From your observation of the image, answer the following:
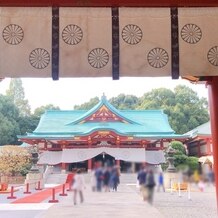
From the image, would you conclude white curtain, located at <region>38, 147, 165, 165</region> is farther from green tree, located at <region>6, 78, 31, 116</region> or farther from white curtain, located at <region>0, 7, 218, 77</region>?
white curtain, located at <region>0, 7, 218, 77</region>

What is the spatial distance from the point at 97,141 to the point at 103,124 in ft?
3.11

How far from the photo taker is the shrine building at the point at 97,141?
44.2 feet

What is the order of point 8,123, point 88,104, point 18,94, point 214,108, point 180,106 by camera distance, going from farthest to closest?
point 18,94, point 88,104, point 180,106, point 8,123, point 214,108

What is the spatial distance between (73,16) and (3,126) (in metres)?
14.2

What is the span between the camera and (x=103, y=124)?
1444 centimetres

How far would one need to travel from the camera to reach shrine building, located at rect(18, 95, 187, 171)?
13461 millimetres

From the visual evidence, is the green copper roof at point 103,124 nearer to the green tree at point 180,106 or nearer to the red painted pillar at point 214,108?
the green tree at point 180,106

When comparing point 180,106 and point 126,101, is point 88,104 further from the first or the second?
point 180,106

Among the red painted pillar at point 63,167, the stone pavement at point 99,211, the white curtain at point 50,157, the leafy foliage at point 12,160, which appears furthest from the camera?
the white curtain at point 50,157

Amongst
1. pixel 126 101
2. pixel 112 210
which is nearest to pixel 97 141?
pixel 126 101

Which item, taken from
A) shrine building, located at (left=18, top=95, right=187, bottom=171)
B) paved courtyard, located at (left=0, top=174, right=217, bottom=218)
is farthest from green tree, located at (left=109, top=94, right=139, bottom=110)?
paved courtyard, located at (left=0, top=174, right=217, bottom=218)
